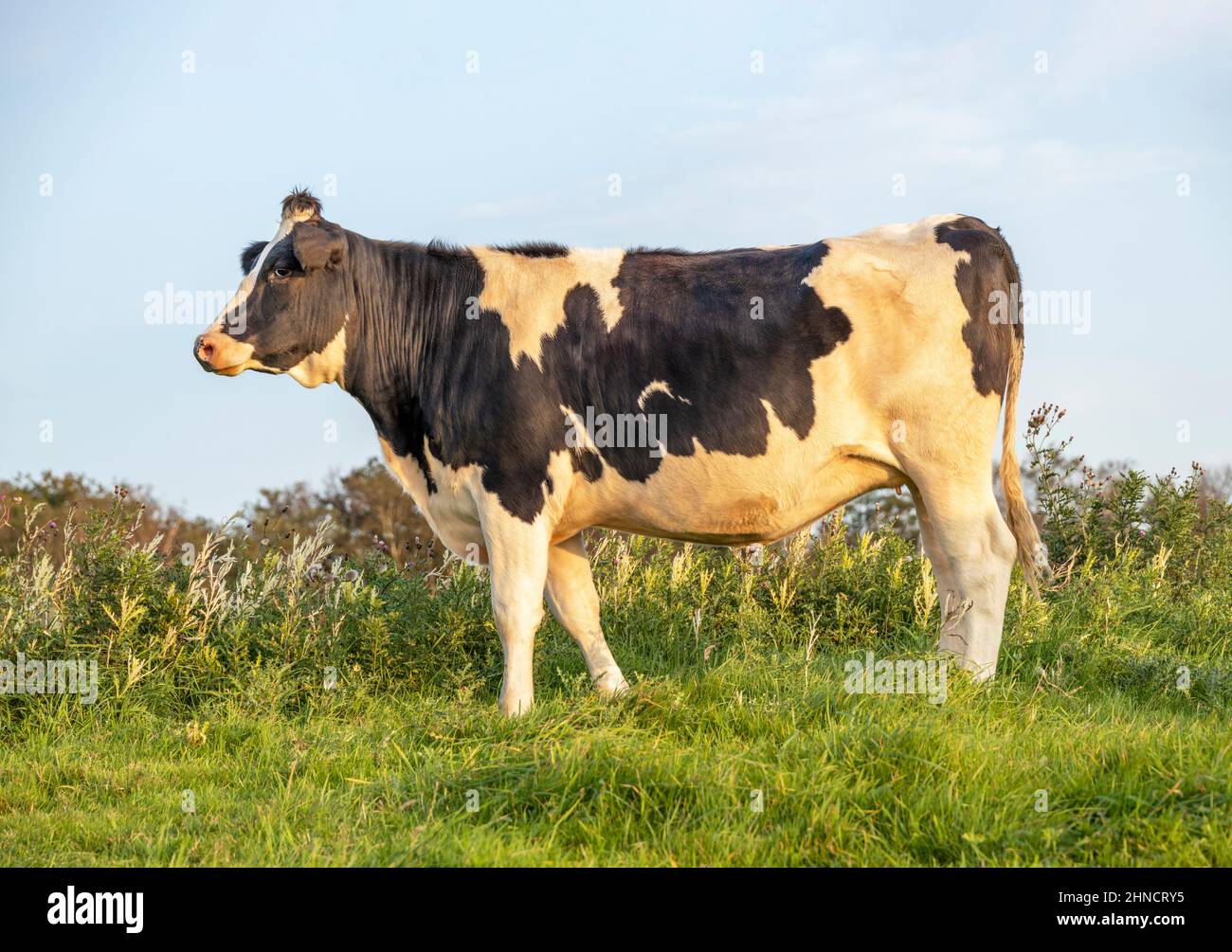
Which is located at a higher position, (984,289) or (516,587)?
(984,289)

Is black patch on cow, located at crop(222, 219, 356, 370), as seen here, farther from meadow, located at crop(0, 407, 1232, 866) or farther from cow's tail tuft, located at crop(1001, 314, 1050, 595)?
cow's tail tuft, located at crop(1001, 314, 1050, 595)

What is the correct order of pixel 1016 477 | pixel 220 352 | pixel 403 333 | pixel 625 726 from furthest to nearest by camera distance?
1. pixel 1016 477
2. pixel 403 333
3. pixel 220 352
4. pixel 625 726

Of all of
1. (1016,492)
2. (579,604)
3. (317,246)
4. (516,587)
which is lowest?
(579,604)

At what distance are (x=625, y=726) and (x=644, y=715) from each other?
267 mm

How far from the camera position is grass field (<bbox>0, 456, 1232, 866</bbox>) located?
4496mm

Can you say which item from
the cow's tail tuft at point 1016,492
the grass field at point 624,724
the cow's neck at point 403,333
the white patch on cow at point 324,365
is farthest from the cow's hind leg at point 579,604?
the cow's tail tuft at point 1016,492

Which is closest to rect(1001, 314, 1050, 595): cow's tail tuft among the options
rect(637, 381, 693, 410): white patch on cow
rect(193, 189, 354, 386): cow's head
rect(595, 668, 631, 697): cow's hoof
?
rect(637, 381, 693, 410): white patch on cow

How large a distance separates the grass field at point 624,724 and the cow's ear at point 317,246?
220 cm

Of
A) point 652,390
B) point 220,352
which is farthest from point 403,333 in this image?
point 652,390

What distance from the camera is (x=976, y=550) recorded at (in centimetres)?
651

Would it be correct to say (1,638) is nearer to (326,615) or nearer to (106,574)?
(106,574)

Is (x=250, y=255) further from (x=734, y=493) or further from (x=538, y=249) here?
(x=734, y=493)

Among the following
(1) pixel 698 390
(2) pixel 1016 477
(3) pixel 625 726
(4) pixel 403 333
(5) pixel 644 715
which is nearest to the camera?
(3) pixel 625 726
